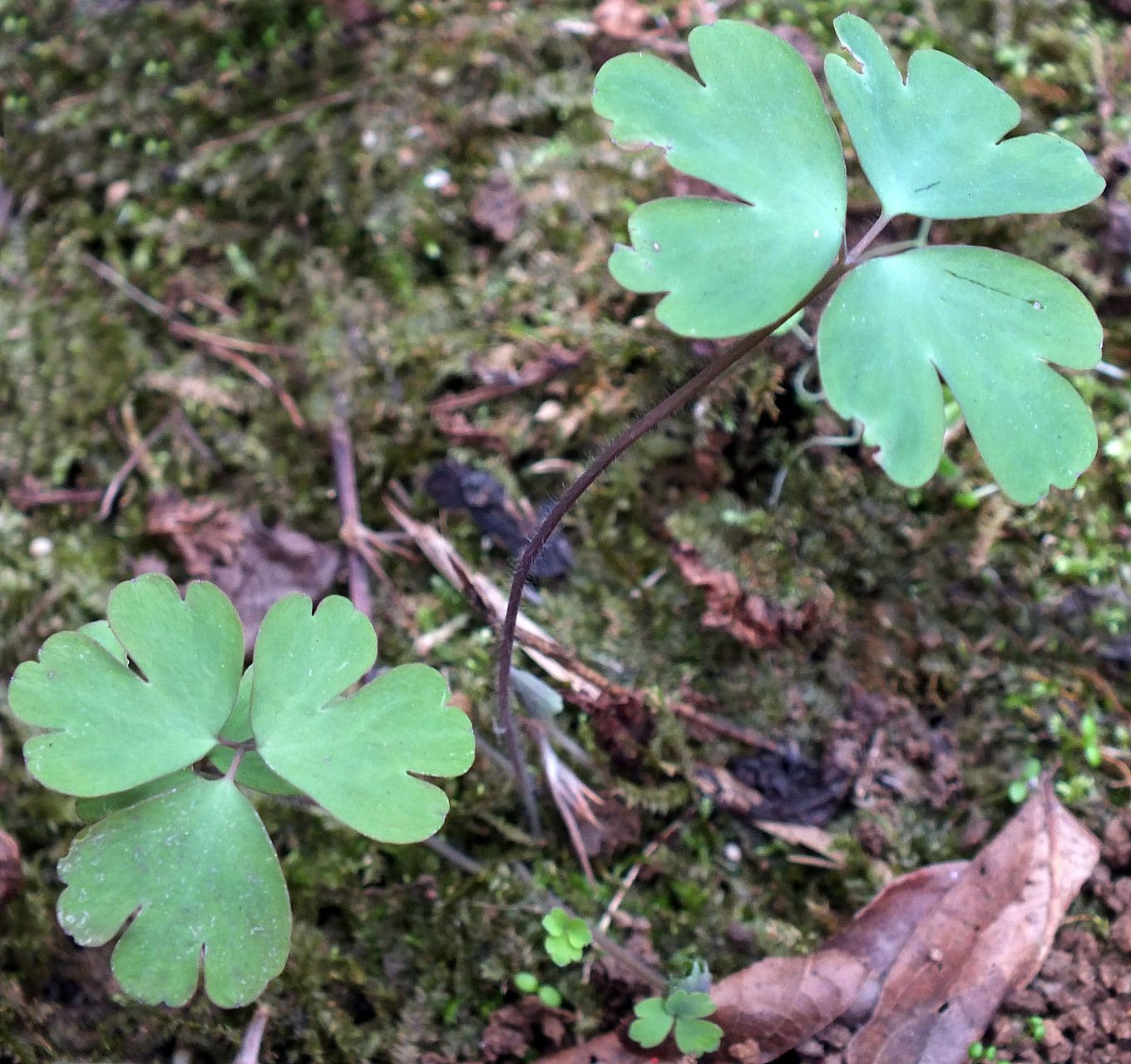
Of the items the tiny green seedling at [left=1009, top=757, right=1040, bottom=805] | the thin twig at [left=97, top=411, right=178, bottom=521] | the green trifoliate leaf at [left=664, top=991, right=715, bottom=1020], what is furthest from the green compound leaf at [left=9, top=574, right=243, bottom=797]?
the tiny green seedling at [left=1009, top=757, right=1040, bottom=805]

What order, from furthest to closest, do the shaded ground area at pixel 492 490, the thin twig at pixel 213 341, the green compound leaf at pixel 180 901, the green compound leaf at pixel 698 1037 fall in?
the thin twig at pixel 213 341 → the shaded ground area at pixel 492 490 → the green compound leaf at pixel 698 1037 → the green compound leaf at pixel 180 901

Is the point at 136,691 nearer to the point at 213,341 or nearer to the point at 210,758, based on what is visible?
the point at 210,758

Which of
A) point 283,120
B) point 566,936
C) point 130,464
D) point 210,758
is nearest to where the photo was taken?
point 210,758

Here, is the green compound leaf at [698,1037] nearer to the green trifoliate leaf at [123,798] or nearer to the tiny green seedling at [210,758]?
the tiny green seedling at [210,758]

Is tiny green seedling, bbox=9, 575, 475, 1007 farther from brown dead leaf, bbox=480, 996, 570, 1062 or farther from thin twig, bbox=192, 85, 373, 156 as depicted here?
thin twig, bbox=192, 85, 373, 156

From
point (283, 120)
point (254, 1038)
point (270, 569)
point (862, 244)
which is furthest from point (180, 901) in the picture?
point (283, 120)

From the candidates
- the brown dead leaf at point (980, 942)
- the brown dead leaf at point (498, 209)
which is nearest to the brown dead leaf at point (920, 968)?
the brown dead leaf at point (980, 942)
